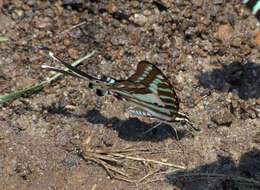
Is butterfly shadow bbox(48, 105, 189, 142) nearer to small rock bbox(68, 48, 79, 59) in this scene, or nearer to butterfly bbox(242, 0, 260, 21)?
small rock bbox(68, 48, 79, 59)

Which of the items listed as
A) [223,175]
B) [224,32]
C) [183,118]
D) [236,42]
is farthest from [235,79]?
[223,175]

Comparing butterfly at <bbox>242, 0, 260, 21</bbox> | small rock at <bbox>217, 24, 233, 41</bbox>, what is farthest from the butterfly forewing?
butterfly at <bbox>242, 0, 260, 21</bbox>

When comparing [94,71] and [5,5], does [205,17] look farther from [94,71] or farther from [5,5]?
[5,5]

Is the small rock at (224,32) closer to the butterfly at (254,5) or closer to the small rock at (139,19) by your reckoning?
the small rock at (139,19)

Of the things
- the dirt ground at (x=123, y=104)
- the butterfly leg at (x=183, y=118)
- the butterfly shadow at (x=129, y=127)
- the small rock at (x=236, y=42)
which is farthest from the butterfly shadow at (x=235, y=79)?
the butterfly shadow at (x=129, y=127)

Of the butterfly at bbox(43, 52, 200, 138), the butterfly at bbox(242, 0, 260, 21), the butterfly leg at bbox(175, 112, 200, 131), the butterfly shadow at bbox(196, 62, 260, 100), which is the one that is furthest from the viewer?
the butterfly shadow at bbox(196, 62, 260, 100)

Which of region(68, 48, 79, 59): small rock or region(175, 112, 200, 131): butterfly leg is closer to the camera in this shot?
region(175, 112, 200, 131): butterfly leg

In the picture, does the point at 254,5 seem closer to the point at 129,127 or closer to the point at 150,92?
the point at 150,92
